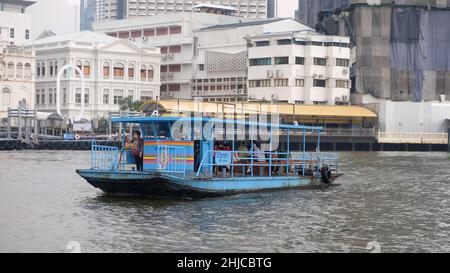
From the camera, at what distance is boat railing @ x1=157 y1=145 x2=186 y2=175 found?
30.4 metres

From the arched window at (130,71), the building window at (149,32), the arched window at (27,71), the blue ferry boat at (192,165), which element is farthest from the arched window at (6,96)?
the blue ferry boat at (192,165)

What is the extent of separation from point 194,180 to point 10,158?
A: 29.0 meters

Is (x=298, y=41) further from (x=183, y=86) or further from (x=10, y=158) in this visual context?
(x=10, y=158)

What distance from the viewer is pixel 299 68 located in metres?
96.9

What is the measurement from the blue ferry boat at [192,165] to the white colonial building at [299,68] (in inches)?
2433

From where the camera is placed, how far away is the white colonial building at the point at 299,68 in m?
96.4

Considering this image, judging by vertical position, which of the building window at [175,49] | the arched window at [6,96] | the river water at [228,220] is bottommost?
the river water at [228,220]

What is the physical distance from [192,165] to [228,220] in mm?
5135

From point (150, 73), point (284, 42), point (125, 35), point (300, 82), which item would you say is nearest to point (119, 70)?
point (150, 73)

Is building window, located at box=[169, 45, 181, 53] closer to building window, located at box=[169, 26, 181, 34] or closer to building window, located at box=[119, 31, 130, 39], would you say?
building window, located at box=[169, 26, 181, 34]

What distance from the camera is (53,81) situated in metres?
106

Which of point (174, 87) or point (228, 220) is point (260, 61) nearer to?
point (174, 87)

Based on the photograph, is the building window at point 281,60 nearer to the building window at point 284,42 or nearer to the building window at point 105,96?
the building window at point 284,42
